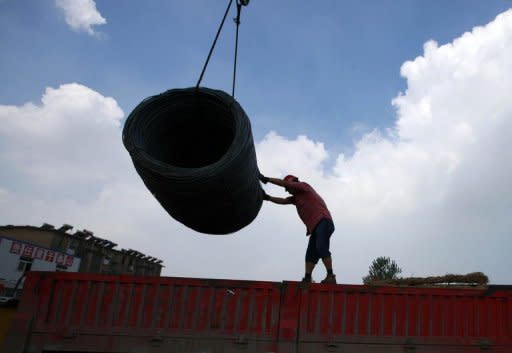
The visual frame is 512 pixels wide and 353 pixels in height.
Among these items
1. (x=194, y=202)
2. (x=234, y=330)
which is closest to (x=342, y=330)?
(x=234, y=330)

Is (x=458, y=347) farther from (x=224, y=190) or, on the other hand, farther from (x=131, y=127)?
(x=131, y=127)

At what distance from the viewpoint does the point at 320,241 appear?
5.12 metres

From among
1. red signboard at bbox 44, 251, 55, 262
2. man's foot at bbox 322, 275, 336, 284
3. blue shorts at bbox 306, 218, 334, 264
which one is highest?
red signboard at bbox 44, 251, 55, 262

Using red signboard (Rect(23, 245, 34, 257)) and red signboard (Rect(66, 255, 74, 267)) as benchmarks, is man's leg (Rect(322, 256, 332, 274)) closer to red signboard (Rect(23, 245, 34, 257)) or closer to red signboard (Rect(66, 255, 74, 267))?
red signboard (Rect(23, 245, 34, 257))

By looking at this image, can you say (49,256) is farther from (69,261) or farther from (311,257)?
(311,257)

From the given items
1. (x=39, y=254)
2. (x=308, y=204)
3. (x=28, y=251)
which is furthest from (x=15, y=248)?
(x=308, y=204)

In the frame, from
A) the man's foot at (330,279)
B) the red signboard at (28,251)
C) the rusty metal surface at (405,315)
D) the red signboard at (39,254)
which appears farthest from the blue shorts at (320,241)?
the red signboard at (39,254)

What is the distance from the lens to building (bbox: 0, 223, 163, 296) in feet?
84.9

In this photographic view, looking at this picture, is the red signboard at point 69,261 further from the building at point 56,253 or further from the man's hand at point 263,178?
the man's hand at point 263,178

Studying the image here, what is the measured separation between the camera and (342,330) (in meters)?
4.01

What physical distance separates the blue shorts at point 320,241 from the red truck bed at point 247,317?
3.30 feet

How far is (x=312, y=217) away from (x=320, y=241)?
36cm

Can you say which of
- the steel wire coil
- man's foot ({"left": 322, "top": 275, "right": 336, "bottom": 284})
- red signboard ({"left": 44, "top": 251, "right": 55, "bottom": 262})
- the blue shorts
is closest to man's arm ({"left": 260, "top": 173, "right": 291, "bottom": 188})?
the steel wire coil

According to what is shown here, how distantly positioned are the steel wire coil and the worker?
417mm
